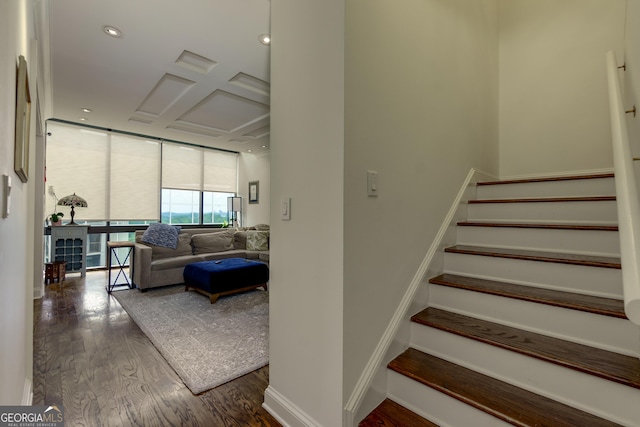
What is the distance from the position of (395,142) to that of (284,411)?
5.40 feet

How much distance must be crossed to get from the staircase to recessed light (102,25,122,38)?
3488mm

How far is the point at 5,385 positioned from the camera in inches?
37.3

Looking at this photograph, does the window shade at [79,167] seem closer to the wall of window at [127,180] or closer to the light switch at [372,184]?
the wall of window at [127,180]

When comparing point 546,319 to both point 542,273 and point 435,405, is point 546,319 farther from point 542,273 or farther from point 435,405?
point 435,405

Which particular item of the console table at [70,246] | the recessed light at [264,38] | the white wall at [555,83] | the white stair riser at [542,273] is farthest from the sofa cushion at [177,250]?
the white wall at [555,83]

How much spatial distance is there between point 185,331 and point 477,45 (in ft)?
13.0

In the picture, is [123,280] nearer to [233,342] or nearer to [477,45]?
[233,342]

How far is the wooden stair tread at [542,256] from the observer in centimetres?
156

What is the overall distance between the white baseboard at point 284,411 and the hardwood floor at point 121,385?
0.14ft

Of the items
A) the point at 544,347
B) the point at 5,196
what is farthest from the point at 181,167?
the point at 544,347

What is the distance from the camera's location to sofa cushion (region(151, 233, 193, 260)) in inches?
172

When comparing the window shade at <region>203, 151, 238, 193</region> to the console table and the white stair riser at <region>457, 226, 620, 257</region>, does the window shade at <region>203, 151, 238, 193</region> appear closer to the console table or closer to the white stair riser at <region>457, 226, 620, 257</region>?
the console table

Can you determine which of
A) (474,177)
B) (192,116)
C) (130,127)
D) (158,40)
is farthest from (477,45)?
(130,127)
